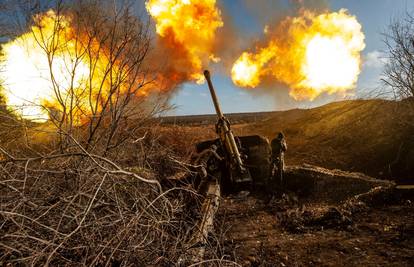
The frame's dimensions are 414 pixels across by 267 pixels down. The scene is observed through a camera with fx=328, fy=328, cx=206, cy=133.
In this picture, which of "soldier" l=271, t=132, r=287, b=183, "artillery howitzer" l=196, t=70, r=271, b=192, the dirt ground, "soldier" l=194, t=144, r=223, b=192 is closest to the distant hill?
"artillery howitzer" l=196, t=70, r=271, b=192

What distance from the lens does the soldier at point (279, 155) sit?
28.6 feet

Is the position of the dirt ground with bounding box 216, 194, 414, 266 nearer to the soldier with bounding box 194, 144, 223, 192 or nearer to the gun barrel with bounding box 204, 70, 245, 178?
the gun barrel with bounding box 204, 70, 245, 178

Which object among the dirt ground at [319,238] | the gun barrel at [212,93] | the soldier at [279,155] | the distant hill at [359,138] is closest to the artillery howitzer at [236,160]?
the gun barrel at [212,93]

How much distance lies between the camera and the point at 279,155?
880cm

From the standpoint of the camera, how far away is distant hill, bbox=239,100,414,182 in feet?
38.1

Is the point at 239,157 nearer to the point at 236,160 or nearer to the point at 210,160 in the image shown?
the point at 236,160

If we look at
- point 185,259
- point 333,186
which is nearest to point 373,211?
point 333,186

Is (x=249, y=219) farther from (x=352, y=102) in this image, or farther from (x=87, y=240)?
(x=352, y=102)

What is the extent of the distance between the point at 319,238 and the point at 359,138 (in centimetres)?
988

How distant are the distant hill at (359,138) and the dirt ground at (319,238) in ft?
17.0

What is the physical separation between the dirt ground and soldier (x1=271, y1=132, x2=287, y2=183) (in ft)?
4.59

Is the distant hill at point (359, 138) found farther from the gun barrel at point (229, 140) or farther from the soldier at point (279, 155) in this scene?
the gun barrel at point (229, 140)

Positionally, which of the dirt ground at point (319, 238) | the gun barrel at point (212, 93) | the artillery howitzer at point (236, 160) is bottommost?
the dirt ground at point (319, 238)

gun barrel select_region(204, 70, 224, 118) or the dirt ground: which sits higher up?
gun barrel select_region(204, 70, 224, 118)
